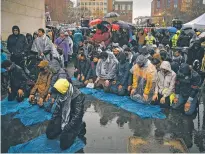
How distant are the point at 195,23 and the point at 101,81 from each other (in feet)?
33.7

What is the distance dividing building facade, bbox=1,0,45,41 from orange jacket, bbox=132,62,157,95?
5.18 m

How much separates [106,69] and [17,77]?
2612mm

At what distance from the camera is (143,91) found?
23.4ft

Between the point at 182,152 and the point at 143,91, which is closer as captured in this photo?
the point at 182,152

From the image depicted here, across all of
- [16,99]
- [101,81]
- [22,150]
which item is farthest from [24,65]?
[22,150]

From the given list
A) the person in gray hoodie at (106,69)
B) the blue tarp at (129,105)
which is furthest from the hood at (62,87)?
the person in gray hoodie at (106,69)

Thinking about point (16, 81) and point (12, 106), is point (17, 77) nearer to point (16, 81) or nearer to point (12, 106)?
point (16, 81)

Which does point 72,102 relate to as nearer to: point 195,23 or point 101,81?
point 101,81

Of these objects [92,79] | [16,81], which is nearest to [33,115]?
[16,81]

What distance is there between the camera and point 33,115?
6039 mm

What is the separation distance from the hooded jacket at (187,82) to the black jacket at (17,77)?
12.4 ft

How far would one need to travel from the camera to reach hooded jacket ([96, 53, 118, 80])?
8062 millimetres

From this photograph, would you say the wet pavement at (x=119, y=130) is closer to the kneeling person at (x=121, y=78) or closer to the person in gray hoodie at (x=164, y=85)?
the person in gray hoodie at (x=164, y=85)

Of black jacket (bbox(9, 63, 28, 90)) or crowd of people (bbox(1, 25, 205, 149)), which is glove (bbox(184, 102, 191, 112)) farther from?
black jacket (bbox(9, 63, 28, 90))
